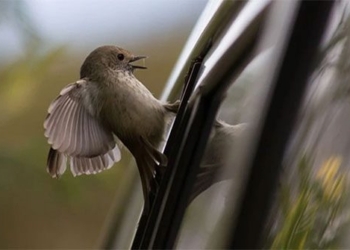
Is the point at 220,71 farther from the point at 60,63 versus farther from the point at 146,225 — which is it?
the point at 60,63

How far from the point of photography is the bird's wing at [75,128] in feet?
2.23

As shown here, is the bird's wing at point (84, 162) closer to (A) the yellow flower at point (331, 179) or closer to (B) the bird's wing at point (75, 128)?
(B) the bird's wing at point (75, 128)

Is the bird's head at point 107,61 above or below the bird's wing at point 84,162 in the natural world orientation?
above

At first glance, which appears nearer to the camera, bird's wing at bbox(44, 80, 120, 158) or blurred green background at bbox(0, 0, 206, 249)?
bird's wing at bbox(44, 80, 120, 158)

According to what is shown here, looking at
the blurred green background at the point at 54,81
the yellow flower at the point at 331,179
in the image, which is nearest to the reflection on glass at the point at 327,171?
the yellow flower at the point at 331,179

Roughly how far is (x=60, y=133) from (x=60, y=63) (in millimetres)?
495

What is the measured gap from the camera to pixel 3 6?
3.41ft

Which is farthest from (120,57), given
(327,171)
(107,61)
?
(327,171)

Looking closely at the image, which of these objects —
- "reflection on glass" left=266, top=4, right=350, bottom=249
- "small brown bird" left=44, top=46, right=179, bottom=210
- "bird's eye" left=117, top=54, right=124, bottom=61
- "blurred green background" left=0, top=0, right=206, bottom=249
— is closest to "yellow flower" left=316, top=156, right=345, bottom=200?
"reflection on glass" left=266, top=4, right=350, bottom=249

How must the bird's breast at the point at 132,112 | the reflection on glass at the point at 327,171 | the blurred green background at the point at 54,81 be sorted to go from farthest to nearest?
the blurred green background at the point at 54,81 < the bird's breast at the point at 132,112 < the reflection on glass at the point at 327,171

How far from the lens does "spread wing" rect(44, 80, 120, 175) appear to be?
682 mm

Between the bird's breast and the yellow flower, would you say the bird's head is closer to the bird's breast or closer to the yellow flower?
the bird's breast

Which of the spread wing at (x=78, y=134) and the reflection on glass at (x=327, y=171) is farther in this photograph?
the spread wing at (x=78, y=134)

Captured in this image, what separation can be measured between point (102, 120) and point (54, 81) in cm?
52
